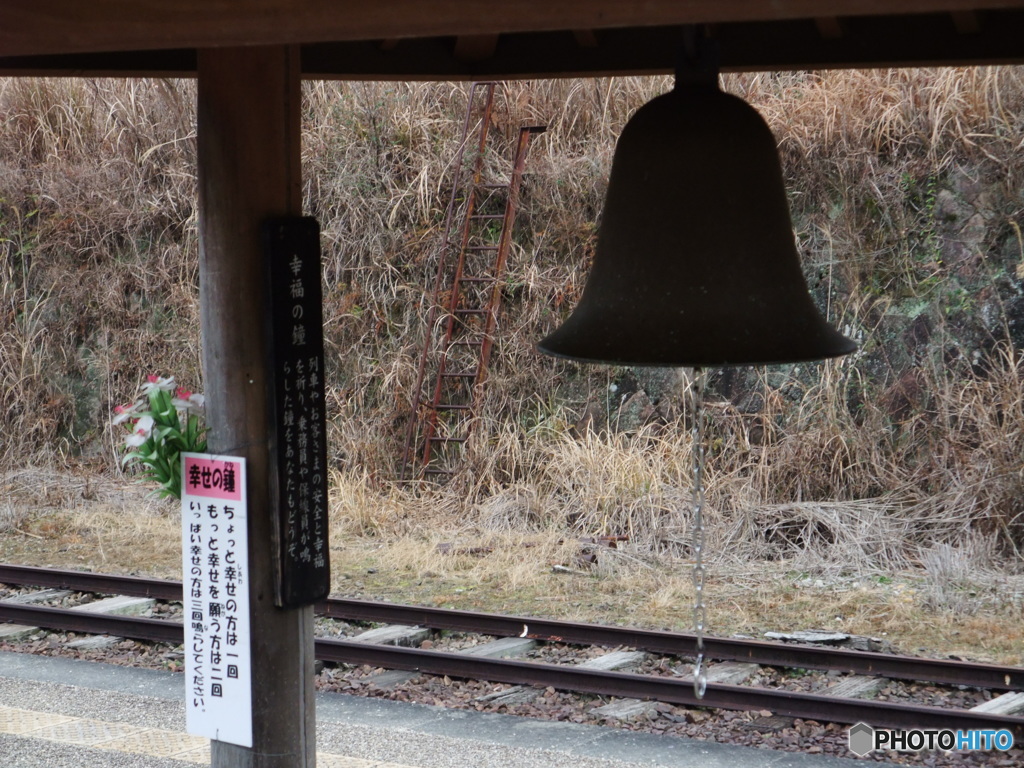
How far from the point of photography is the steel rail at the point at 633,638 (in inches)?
230

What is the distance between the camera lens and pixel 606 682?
19.3 feet

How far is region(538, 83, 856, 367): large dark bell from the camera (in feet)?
8.05

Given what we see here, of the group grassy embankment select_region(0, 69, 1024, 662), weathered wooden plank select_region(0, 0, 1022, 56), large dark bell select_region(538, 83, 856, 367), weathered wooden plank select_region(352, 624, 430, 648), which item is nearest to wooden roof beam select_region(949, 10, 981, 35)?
large dark bell select_region(538, 83, 856, 367)

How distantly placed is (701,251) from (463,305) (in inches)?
331

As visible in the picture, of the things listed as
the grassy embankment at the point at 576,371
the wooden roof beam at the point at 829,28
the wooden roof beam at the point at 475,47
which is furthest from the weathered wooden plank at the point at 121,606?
the wooden roof beam at the point at 829,28

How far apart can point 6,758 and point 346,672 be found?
1864mm

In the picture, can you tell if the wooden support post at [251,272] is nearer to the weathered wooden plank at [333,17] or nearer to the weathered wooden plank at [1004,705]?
the weathered wooden plank at [333,17]

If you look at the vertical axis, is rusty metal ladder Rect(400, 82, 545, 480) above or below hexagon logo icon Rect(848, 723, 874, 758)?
above

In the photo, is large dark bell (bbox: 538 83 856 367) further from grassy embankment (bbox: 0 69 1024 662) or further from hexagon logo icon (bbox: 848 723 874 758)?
grassy embankment (bbox: 0 69 1024 662)

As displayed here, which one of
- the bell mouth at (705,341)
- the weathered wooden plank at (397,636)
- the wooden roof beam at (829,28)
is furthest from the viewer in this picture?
the weathered wooden plank at (397,636)

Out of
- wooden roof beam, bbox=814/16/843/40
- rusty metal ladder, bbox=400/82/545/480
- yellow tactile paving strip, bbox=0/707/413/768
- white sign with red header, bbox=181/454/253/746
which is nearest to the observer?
wooden roof beam, bbox=814/16/843/40

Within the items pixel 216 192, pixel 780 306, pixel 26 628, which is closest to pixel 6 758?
Result: pixel 26 628

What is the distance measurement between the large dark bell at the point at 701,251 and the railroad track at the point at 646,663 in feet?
11.1

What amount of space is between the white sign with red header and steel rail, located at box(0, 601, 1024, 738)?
2.72 meters
